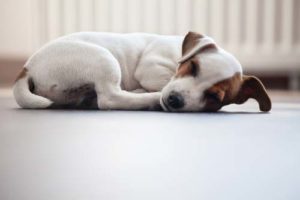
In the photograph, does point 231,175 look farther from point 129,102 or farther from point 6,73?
point 6,73

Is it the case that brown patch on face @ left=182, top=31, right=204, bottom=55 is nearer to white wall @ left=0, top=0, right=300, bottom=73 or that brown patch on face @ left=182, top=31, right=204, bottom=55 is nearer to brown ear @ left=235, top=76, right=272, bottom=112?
brown ear @ left=235, top=76, right=272, bottom=112

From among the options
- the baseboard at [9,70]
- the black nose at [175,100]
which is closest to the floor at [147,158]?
the black nose at [175,100]

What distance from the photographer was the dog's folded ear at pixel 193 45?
1.51 metres

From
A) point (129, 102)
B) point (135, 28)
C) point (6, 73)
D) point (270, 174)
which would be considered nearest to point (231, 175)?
point (270, 174)

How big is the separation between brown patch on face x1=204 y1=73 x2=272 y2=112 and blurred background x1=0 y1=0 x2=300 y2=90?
1.69 m

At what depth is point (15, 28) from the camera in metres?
3.37

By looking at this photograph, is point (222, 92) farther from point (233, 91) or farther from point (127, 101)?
point (127, 101)

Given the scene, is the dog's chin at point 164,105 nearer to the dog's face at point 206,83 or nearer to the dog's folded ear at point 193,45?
the dog's face at point 206,83

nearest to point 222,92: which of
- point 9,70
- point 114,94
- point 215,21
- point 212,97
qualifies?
point 212,97

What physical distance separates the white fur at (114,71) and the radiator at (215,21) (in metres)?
1.59

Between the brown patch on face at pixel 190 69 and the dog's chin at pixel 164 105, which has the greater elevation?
the brown patch on face at pixel 190 69

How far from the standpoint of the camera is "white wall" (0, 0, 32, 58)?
10.9 feet

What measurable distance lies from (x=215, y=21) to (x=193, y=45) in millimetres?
1713

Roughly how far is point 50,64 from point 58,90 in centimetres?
7
